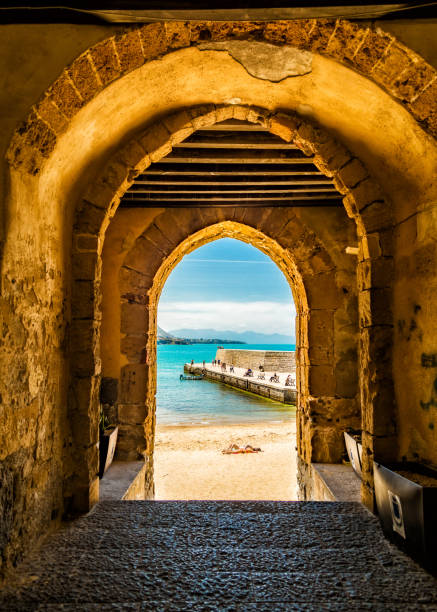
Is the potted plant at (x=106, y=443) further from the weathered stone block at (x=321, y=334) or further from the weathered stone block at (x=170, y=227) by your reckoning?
the weathered stone block at (x=321, y=334)

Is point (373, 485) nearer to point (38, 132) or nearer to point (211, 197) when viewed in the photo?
point (38, 132)

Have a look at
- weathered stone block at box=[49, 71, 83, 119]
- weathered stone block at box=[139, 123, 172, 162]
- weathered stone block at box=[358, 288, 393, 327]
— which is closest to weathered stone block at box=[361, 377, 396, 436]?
weathered stone block at box=[358, 288, 393, 327]

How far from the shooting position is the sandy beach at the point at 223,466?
17.6 ft

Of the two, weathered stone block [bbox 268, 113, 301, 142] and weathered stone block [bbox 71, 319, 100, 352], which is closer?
weathered stone block [bbox 71, 319, 100, 352]

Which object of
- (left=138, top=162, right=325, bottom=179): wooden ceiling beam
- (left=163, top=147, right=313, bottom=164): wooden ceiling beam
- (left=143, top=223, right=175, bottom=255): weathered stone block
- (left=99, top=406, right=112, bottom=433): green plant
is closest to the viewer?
(left=163, top=147, right=313, bottom=164): wooden ceiling beam

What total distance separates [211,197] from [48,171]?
2271mm

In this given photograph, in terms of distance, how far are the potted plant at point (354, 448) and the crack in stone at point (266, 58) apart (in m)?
2.87

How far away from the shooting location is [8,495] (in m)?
1.68

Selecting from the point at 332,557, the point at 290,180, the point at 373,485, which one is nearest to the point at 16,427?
the point at 332,557

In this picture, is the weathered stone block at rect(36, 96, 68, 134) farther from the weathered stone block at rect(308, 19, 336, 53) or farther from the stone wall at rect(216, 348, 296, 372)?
the stone wall at rect(216, 348, 296, 372)

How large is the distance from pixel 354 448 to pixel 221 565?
215 centimetres

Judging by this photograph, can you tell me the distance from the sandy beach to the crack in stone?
4649 mm

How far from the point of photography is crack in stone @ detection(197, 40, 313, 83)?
6.49 ft

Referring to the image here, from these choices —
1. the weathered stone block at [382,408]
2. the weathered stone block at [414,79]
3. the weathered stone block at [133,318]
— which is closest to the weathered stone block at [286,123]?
the weathered stone block at [414,79]
